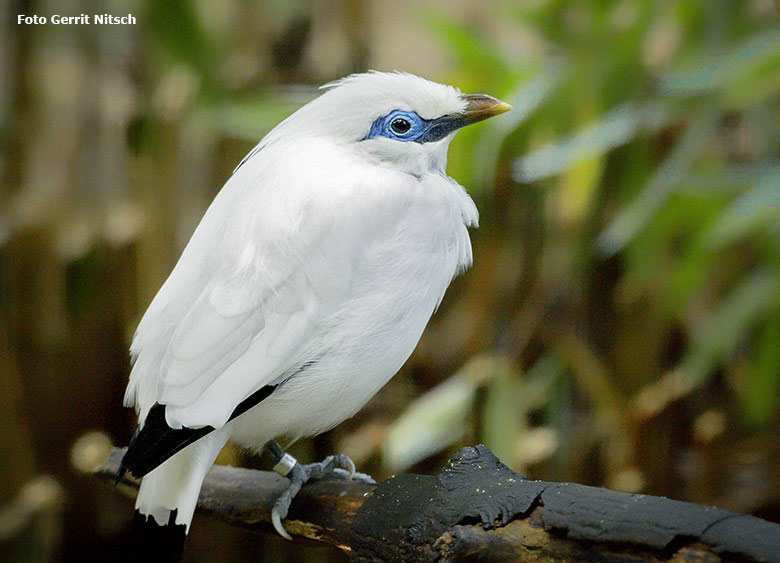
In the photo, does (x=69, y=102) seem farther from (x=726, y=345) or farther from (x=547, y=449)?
(x=726, y=345)

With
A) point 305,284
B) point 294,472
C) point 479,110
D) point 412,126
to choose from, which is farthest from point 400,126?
point 294,472

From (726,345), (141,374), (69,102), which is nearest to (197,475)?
(141,374)

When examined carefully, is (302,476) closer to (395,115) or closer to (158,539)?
(158,539)

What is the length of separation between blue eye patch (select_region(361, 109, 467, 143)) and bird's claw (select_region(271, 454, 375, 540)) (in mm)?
501

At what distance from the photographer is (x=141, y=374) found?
1080 millimetres

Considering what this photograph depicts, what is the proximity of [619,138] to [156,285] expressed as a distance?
1279 mm

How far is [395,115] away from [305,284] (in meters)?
0.28

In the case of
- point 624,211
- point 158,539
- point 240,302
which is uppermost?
point 624,211

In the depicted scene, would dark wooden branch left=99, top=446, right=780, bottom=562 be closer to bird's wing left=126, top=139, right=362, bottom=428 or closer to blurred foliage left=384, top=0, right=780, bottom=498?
bird's wing left=126, top=139, right=362, bottom=428

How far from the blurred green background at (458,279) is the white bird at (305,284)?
34.6 inches

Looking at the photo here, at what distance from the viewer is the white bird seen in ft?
3.26

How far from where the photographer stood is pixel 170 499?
1047mm

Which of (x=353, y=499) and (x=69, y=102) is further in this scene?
(x=69, y=102)

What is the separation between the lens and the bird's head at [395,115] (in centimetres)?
112
